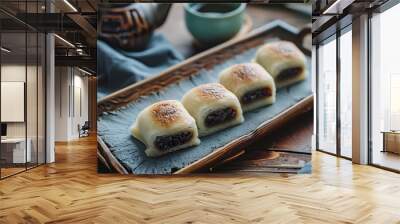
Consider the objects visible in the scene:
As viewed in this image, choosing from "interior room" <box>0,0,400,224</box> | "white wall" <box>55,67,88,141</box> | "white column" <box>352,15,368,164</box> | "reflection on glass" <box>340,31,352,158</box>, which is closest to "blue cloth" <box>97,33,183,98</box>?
"interior room" <box>0,0,400,224</box>

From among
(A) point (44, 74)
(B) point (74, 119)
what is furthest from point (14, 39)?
(B) point (74, 119)

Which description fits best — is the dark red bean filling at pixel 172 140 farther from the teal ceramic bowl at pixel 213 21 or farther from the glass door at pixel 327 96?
the glass door at pixel 327 96

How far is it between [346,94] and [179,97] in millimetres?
4731

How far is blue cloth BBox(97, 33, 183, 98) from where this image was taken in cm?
648

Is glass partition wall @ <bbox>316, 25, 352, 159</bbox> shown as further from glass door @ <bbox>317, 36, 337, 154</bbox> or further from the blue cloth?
the blue cloth

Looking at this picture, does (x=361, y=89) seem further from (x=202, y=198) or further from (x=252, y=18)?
(x=202, y=198)

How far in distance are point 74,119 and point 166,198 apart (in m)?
13.3

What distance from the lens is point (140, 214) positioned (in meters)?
4.03

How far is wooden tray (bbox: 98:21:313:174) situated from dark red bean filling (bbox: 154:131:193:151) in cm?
19

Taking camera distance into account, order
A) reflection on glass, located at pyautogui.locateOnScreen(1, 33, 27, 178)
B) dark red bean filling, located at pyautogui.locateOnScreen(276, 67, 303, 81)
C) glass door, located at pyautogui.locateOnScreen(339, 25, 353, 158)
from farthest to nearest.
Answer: glass door, located at pyautogui.locateOnScreen(339, 25, 353, 158), dark red bean filling, located at pyautogui.locateOnScreen(276, 67, 303, 81), reflection on glass, located at pyautogui.locateOnScreen(1, 33, 27, 178)

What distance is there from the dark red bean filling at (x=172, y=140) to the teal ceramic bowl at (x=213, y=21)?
1.57 metres

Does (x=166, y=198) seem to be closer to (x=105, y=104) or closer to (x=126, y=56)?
(x=105, y=104)

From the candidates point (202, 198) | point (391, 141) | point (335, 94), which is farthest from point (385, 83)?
point (202, 198)

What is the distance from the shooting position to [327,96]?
10641 millimetres
